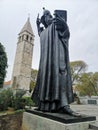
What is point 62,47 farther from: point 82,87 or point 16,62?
point 16,62

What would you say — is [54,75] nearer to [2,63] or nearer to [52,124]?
[52,124]

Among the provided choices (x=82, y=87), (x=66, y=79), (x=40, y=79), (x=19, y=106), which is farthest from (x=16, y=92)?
(x=82, y=87)

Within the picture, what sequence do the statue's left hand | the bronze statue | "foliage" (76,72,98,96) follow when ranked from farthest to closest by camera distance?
"foliage" (76,72,98,96), the statue's left hand, the bronze statue

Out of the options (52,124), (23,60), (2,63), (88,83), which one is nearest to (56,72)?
(52,124)

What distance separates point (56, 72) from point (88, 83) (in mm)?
28219

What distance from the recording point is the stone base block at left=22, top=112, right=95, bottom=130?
2119 millimetres

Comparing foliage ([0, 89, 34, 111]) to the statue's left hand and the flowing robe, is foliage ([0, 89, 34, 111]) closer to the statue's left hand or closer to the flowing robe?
the flowing robe

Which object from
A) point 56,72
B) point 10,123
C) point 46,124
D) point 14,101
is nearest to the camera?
point 46,124

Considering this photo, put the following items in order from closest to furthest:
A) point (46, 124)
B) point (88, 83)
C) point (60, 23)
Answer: point (46, 124), point (60, 23), point (88, 83)

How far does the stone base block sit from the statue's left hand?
190cm

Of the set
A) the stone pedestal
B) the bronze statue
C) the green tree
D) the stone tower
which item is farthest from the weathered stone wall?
the stone tower

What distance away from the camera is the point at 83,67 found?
1230 inches

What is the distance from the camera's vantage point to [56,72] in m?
2.81

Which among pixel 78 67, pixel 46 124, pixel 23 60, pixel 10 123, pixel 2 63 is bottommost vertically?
pixel 10 123
